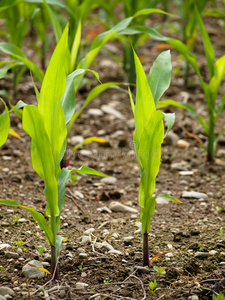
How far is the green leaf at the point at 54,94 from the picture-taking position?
146 cm

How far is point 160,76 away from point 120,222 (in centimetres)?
74

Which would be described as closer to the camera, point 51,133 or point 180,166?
point 51,133

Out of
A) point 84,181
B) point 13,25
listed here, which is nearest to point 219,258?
point 84,181

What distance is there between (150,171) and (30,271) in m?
0.58

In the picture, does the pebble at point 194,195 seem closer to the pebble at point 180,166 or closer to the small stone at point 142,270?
Result: the pebble at point 180,166

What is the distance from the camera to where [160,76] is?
67.8 inches

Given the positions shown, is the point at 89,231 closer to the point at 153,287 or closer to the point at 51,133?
the point at 153,287

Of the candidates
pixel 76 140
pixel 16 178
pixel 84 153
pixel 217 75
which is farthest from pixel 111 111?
pixel 16 178

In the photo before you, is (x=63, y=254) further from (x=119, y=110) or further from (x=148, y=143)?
(x=119, y=110)

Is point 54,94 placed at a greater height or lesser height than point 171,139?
greater

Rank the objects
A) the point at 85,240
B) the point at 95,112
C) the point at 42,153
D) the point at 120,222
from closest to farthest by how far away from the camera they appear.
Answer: the point at 42,153
the point at 85,240
the point at 120,222
the point at 95,112

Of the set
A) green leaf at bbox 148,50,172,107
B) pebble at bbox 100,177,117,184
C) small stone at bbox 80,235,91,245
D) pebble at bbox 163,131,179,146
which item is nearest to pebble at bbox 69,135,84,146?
pebble at bbox 100,177,117,184

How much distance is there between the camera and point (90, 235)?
186cm

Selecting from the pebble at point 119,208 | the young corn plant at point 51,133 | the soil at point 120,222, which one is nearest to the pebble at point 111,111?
the soil at point 120,222
